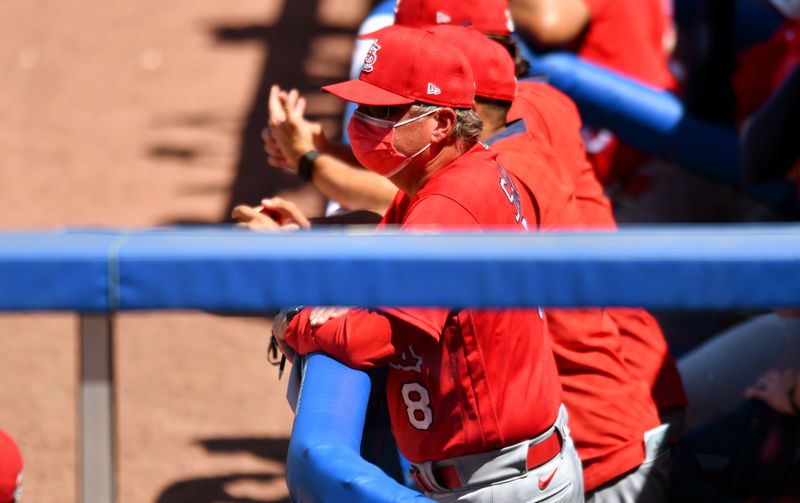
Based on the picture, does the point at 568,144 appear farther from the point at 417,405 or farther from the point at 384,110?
the point at 417,405

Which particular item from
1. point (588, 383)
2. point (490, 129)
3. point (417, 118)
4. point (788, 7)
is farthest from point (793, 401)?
point (788, 7)

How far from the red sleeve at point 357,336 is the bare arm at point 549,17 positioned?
89.7 inches

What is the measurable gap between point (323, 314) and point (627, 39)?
258 centimetres

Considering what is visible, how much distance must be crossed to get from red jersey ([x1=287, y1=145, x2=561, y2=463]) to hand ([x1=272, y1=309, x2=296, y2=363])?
0.03 m

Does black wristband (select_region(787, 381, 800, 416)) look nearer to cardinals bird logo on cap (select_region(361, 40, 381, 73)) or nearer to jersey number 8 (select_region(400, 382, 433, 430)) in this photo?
jersey number 8 (select_region(400, 382, 433, 430))

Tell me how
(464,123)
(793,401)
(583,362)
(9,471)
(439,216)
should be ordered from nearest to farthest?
1. (439,216)
2. (9,471)
3. (464,123)
4. (583,362)
5. (793,401)

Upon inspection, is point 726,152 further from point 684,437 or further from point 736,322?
point 684,437

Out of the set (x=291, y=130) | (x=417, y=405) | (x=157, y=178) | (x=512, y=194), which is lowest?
(x=157, y=178)

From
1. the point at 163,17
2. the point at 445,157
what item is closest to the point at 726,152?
the point at 445,157

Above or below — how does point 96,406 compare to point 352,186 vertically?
above

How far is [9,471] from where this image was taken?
189cm

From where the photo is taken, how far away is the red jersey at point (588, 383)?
7.46 ft

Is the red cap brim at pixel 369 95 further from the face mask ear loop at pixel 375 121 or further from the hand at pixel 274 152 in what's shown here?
the hand at pixel 274 152

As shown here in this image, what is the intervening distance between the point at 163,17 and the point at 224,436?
11.5ft
